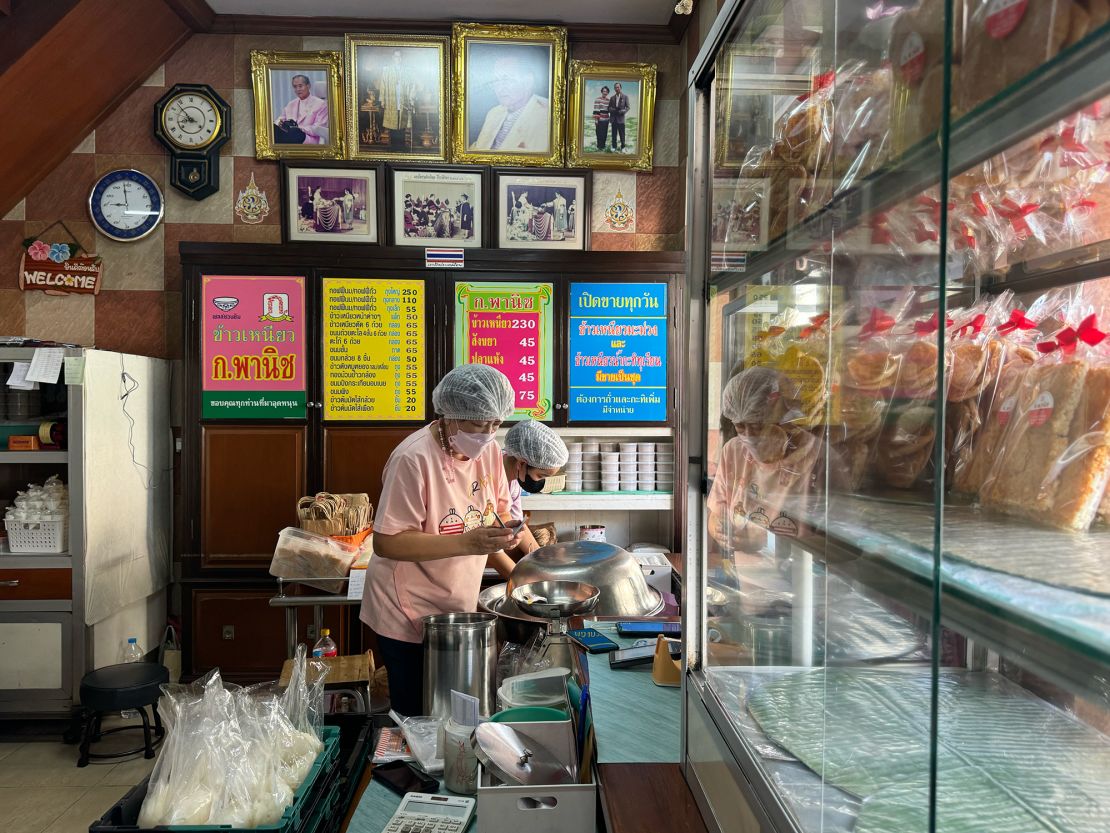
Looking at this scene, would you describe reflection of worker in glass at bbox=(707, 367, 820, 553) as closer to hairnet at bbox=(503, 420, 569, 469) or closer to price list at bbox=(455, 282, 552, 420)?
hairnet at bbox=(503, 420, 569, 469)

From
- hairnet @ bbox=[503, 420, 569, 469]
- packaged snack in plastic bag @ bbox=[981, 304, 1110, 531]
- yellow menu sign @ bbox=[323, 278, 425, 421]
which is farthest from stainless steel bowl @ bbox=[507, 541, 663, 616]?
yellow menu sign @ bbox=[323, 278, 425, 421]

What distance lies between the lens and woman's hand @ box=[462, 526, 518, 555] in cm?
233

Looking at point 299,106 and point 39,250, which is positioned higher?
point 299,106

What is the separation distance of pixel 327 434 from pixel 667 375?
1.92 meters

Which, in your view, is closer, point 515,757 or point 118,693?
point 515,757

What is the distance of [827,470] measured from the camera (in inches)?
31.2

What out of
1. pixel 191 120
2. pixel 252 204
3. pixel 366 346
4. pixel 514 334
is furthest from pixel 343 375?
pixel 191 120

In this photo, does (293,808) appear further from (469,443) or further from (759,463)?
(469,443)

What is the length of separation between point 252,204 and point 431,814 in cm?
420

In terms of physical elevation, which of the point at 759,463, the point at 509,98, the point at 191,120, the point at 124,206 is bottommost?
the point at 759,463

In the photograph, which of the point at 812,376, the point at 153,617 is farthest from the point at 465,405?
the point at 153,617

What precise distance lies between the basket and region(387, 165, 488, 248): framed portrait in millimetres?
2365

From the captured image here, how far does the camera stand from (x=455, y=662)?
188cm

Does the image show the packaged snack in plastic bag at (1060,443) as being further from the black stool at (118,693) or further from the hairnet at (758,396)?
the black stool at (118,693)
